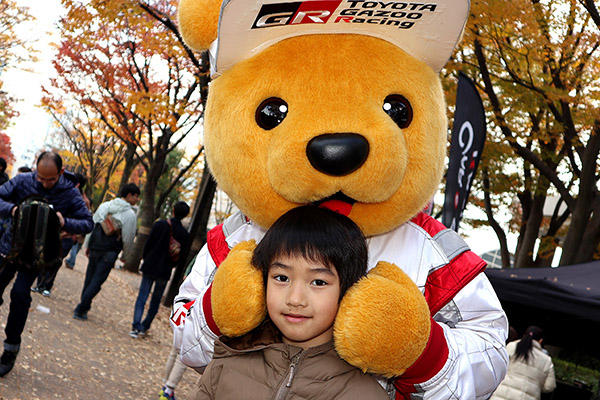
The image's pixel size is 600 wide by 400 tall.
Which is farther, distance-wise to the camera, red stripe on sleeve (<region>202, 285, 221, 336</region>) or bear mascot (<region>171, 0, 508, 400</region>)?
red stripe on sleeve (<region>202, 285, 221, 336</region>)

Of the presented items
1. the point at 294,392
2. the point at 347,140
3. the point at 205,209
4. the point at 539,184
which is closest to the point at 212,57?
the point at 347,140

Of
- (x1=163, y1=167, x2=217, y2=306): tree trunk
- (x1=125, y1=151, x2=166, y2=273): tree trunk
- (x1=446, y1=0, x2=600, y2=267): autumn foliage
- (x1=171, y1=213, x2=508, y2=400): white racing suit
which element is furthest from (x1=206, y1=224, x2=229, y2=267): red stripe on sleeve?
(x1=125, y1=151, x2=166, y2=273): tree trunk

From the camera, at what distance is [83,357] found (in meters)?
6.64

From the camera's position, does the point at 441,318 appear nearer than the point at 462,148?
Yes

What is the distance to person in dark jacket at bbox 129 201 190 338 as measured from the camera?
838 centimetres

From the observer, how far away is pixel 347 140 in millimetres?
1847

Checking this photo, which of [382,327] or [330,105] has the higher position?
[330,105]

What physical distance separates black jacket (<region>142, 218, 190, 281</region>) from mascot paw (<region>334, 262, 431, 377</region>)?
694 centimetres

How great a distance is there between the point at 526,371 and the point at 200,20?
6.42m

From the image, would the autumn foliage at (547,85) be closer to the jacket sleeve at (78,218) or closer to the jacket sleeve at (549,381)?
the jacket sleeve at (549,381)

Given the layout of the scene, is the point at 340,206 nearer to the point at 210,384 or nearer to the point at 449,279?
the point at 449,279

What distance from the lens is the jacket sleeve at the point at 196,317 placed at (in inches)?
82.3

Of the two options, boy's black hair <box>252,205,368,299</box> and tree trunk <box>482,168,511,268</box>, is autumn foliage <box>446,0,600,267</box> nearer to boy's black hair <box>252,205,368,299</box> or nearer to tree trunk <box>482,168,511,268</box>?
tree trunk <box>482,168,511,268</box>

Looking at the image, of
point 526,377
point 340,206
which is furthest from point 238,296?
point 526,377
